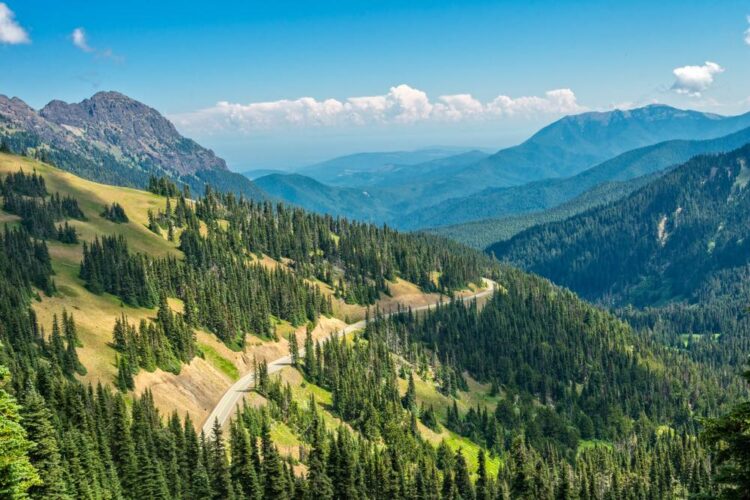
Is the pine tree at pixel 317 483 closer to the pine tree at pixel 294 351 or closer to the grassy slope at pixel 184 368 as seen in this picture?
the grassy slope at pixel 184 368

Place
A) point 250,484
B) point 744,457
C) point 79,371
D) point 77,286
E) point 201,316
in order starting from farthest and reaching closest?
point 201,316 < point 77,286 < point 79,371 < point 250,484 < point 744,457

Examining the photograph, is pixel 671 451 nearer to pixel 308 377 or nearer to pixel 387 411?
pixel 387 411

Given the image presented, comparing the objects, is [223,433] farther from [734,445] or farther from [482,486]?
[734,445]

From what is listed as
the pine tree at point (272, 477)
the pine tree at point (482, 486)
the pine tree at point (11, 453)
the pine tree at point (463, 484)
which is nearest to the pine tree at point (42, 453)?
the pine tree at point (11, 453)

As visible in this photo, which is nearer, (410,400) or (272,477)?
(272,477)

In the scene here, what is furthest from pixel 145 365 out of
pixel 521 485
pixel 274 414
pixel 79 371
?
pixel 521 485

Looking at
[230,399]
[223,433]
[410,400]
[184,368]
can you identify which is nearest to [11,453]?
[223,433]

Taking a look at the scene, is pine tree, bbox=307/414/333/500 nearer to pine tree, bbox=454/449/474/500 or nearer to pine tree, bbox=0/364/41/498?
pine tree, bbox=454/449/474/500

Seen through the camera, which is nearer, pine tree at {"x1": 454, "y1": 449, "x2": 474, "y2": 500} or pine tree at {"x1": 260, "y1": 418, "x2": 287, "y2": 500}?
pine tree at {"x1": 260, "y1": 418, "x2": 287, "y2": 500}

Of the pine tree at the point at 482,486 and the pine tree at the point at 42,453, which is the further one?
the pine tree at the point at 482,486

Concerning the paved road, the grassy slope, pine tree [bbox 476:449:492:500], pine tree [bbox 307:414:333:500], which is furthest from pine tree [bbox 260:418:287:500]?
pine tree [bbox 476:449:492:500]

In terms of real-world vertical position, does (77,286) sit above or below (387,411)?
above
